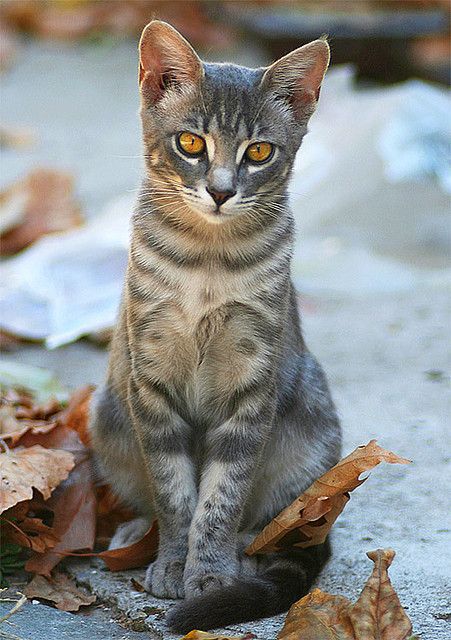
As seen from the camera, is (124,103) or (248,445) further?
(124,103)

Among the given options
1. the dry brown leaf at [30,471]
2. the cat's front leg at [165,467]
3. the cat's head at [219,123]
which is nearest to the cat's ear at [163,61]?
the cat's head at [219,123]

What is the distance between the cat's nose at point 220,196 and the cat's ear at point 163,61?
30cm

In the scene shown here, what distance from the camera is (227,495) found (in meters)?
2.47

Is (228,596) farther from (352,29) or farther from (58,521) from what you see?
(352,29)

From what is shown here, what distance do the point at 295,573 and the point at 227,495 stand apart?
0.23 meters

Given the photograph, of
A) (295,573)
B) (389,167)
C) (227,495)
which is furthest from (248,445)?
(389,167)

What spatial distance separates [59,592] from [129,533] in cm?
27

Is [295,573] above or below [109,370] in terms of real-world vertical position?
below

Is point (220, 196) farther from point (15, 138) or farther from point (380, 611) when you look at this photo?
point (15, 138)

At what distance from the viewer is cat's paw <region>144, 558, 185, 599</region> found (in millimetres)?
2422

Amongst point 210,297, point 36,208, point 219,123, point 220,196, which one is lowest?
point 36,208

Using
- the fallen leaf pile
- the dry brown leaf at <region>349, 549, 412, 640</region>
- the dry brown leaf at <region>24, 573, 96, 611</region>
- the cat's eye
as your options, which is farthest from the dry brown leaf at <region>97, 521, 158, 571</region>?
the cat's eye

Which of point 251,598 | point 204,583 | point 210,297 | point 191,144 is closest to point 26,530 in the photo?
point 204,583

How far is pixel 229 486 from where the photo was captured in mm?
2475
